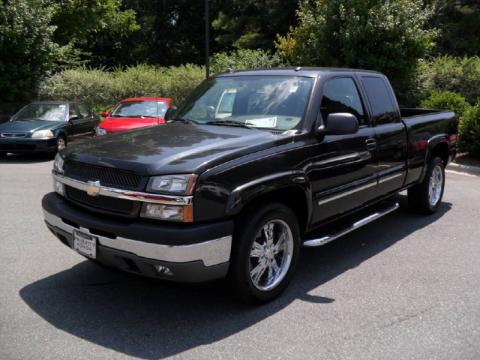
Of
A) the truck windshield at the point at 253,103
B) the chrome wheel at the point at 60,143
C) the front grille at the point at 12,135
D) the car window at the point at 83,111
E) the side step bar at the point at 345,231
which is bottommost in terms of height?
the chrome wheel at the point at 60,143

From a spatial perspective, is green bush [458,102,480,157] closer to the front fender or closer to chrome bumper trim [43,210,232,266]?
the front fender

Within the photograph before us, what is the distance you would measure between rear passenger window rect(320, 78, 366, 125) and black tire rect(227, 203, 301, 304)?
115 cm

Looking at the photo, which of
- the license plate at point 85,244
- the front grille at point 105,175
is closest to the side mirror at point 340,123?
the front grille at point 105,175

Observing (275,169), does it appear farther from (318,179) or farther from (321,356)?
(321,356)

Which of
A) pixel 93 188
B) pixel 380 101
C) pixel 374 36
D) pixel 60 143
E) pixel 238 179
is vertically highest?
pixel 374 36

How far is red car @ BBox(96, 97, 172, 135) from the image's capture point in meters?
11.8

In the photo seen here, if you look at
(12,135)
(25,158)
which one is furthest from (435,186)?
(25,158)

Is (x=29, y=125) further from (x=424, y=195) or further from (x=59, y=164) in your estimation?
(x=424, y=195)

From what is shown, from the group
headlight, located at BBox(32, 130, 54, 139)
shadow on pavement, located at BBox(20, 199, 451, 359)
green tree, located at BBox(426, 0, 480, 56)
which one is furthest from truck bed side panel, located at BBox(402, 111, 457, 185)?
green tree, located at BBox(426, 0, 480, 56)

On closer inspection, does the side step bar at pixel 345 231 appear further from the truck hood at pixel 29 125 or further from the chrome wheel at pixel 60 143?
the truck hood at pixel 29 125

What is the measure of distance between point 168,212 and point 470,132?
31.5 ft

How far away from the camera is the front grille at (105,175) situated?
3.66 meters

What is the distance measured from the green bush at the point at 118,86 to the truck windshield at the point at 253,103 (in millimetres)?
15388

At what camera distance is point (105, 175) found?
3.84 m
